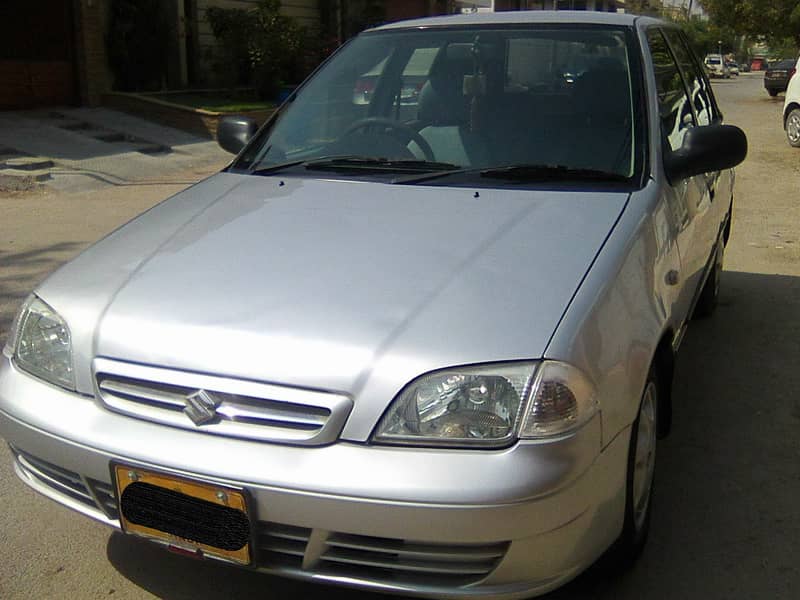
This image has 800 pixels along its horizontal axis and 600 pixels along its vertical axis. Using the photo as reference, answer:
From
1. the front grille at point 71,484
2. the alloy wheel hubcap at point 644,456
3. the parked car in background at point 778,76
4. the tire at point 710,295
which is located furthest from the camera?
the parked car in background at point 778,76

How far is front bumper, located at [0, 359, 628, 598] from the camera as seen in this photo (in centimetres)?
204

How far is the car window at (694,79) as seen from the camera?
4.34 meters

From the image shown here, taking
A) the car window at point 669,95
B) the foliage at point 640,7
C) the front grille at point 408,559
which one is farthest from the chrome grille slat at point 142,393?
the foliage at point 640,7

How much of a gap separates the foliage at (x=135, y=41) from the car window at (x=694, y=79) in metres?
12.6

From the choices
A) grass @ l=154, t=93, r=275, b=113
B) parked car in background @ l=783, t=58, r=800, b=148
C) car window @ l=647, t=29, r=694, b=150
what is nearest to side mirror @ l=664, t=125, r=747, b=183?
car window @ l=647, t=29, r=694, b=150

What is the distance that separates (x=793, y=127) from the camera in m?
14.2

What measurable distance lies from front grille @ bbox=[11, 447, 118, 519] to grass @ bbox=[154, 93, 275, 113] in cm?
1253

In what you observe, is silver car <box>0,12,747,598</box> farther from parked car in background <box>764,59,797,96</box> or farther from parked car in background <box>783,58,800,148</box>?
parked car in background <box>764,59,797,96</box>

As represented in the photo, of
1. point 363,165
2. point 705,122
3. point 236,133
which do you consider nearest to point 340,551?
point 363,165

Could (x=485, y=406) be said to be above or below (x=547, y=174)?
below

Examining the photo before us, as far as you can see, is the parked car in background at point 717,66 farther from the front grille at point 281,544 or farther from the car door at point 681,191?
the front grille at point 281,544

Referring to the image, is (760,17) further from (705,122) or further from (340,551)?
(340,551)

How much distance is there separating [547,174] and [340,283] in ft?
3.48

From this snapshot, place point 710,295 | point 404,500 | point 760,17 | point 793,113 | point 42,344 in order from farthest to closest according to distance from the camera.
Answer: point 760,17, point 793,113, point 710,295, point 42,344, point 404,500
